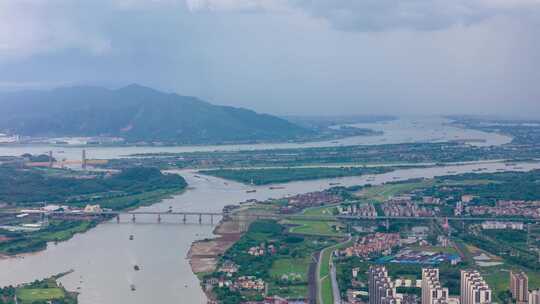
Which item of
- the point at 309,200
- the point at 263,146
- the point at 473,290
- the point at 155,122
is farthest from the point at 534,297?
the point at 155,122

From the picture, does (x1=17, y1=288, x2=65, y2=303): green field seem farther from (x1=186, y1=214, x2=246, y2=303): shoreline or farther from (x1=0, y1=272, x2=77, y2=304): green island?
(x1=186, y1=214, x2=246, y2=303): shoreline

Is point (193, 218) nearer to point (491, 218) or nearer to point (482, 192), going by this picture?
point (491, 218)

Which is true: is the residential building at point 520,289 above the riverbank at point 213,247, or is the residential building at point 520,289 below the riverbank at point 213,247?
above

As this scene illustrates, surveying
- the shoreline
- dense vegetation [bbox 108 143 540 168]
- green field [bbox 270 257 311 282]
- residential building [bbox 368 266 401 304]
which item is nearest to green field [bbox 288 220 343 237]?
the shoreline

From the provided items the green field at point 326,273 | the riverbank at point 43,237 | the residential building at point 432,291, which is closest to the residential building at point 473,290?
the residential building at point 432,291

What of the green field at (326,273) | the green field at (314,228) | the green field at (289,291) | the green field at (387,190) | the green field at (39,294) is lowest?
the green field at (39,294)

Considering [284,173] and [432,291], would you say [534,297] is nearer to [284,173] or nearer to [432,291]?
[432,291]

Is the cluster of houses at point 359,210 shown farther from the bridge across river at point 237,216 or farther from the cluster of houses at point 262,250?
the cluster of houses at point 262,250
